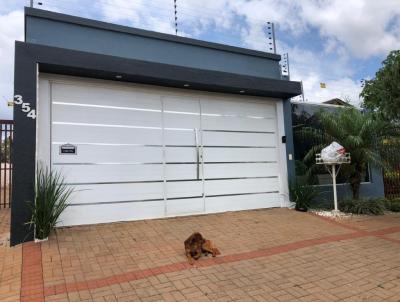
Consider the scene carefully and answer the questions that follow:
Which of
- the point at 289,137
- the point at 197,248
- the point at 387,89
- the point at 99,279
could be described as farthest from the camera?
the point at 289,137

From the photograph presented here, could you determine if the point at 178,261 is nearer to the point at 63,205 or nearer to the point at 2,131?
the point at 63,205

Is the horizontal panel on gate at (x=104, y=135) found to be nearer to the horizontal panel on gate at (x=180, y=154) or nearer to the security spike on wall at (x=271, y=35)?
the horizontal panel on gate at (x=180, y=154)

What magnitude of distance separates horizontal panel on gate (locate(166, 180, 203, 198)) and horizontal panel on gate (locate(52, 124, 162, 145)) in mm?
1031


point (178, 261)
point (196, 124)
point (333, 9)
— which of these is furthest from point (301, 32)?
point (178, 261)

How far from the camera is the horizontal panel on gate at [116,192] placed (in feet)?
23.5

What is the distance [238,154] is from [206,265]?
14.0 ft

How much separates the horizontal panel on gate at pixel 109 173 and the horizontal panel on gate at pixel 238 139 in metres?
1.48

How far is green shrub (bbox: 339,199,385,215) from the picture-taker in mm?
9469

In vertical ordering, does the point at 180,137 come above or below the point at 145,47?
below

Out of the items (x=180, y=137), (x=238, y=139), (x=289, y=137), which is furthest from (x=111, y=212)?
(x=289, y=137)

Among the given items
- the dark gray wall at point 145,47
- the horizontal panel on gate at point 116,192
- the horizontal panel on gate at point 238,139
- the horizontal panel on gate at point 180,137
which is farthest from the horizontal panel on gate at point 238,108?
the horizontal panel on gate at point 116,192

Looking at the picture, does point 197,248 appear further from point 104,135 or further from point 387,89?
point 387,89

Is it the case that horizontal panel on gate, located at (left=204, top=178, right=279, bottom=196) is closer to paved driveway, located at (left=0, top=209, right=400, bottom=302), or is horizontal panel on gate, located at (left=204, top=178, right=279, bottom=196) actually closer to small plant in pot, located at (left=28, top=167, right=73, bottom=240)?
paved driveway, located at (left=0, top=209, right=400, bottom=302)

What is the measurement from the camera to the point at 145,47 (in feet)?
27.1
